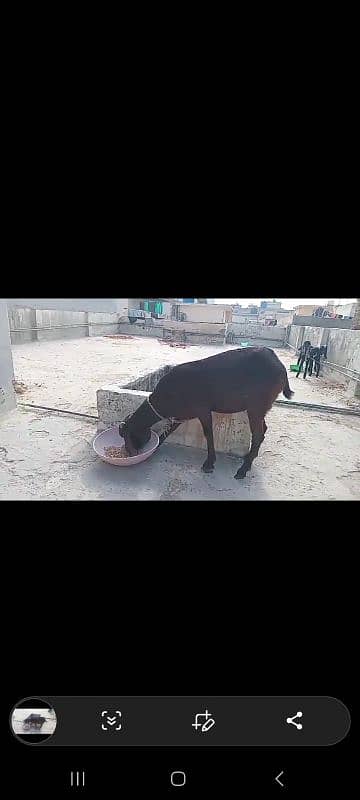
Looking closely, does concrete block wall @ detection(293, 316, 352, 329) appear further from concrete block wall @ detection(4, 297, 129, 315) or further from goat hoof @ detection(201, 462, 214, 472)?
goat hoof @ detection(201, 462, 214, 472)

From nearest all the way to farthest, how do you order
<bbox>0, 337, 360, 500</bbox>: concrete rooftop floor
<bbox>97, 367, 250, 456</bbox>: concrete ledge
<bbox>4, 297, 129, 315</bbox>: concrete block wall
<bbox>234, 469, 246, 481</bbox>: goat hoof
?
1. <bbox>0, 337, 360, 500</bbox>: concrete rooftop floor
2. <bbox>234, 469, 246, 481</bbox>: goat hoof
3. <bbox>97, 367, 250, 456</bbox>: concrete ledge
4. <bbox>4, 297, 129, 315</bbox>: concrete block wall

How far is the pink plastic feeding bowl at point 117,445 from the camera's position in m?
3.54

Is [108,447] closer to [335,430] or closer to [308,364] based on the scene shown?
[335,430]

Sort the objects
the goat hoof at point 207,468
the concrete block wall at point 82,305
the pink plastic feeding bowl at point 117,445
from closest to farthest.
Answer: the pink plastic feeding bowl at point 117,445
the goat hoof at point 207,468
the concrete block wall at point 82,305

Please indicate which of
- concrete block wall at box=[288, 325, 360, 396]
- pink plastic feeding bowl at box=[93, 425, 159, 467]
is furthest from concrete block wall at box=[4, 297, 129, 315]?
pink plastic feeding bowl at box=[93, 425, 159, 467]

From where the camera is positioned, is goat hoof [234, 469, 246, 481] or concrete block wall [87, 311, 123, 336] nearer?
goat hoof [234, 469, 246, 481]

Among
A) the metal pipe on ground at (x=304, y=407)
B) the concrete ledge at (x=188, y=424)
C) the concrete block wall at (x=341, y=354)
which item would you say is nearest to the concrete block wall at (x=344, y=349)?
the concrete block wall at (x=341, y=354)

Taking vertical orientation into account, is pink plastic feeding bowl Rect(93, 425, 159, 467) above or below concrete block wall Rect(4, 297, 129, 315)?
below

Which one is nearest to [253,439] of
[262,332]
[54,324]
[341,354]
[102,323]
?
[341,354]

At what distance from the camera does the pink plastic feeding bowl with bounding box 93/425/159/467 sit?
3537 millimetres

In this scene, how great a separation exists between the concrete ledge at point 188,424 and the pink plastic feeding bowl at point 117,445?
379mm

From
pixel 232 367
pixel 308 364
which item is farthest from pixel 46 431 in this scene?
pixel 308 364

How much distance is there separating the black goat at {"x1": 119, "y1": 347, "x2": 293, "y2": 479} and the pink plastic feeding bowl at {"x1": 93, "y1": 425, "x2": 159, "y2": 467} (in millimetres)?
114

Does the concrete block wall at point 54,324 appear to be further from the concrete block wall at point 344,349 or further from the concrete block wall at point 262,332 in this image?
the concrete block wall at point 344,349
